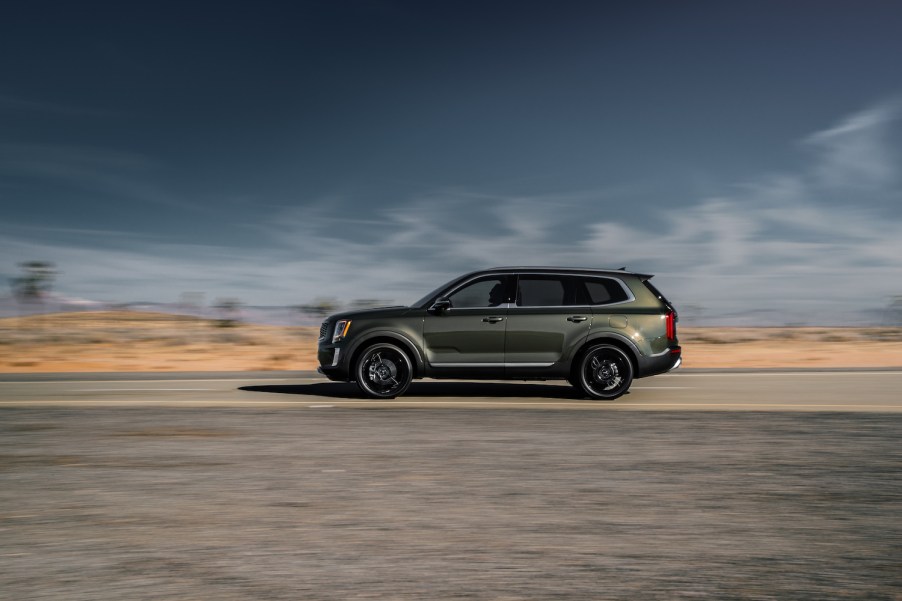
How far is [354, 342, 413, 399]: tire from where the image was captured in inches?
450

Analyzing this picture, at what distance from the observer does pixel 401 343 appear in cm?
1144

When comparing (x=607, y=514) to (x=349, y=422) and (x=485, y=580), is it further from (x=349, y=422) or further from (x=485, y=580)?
(x=349, y=422)

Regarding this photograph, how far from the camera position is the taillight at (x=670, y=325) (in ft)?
38.0

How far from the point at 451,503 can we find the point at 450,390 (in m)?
7.56

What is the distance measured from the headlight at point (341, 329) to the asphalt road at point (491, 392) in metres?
0.91

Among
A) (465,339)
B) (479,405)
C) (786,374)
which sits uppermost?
(465,339)

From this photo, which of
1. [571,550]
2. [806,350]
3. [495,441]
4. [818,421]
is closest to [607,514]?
[571,550]

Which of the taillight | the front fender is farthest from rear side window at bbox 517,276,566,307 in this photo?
the front fender

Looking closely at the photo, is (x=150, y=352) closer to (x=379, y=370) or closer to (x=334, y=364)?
(x=334, y=364)

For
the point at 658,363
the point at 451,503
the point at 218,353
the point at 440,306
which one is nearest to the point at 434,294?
the point at 440,306

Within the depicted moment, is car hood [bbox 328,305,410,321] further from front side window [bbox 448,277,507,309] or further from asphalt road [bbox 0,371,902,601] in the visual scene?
asphalt road [bbox 0,371,902,601]

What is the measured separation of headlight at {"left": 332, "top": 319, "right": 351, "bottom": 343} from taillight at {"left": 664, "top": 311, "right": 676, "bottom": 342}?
4.71 m

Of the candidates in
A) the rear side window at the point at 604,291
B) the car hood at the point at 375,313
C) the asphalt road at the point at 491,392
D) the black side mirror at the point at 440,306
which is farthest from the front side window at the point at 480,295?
the asphalt road at the point at 491,392

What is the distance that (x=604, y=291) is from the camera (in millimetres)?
11664
